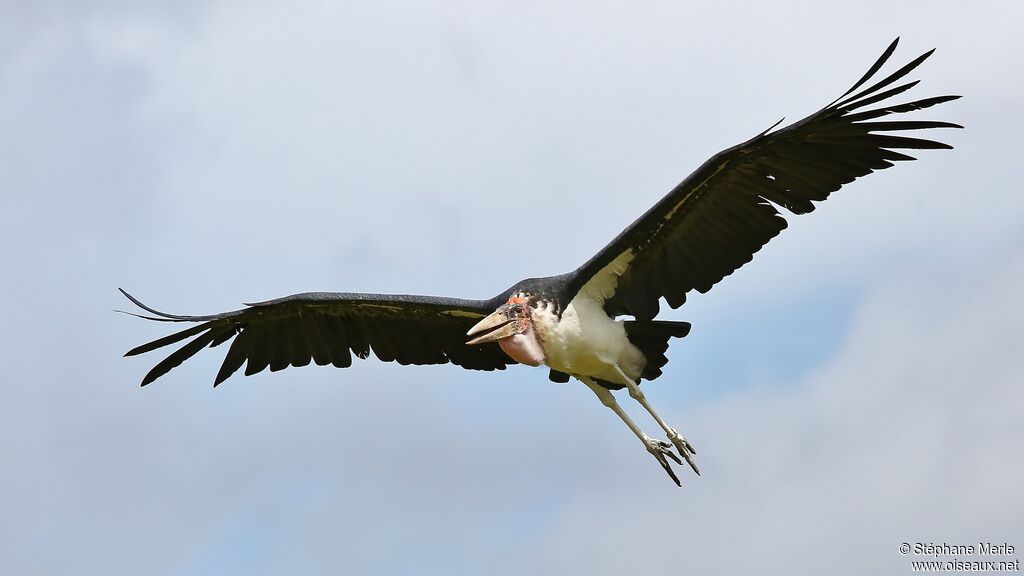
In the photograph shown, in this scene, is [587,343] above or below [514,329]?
below

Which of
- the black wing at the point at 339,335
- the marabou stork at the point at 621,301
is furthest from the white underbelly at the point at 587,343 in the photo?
the black wing at the point at 339,335

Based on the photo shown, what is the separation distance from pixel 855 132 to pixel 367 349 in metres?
6.62

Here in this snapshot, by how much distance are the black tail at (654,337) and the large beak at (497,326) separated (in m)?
1.38

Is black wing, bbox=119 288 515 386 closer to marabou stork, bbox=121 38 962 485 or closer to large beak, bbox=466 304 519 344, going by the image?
marabou stork, bbox=121 38 962 485

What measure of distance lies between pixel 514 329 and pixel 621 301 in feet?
4.19

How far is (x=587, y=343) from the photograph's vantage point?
56.5 feet

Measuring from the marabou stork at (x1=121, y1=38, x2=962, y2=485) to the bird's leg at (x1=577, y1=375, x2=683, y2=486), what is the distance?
1 centimetres

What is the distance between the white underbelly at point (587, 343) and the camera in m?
17.1

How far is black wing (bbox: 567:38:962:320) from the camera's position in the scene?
15.6 m

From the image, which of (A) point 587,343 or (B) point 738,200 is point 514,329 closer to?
(A) point 587,343

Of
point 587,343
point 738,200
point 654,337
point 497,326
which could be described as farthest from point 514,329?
point 738,200

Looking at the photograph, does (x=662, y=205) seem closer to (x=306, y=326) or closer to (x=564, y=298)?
(x=564, y=298)

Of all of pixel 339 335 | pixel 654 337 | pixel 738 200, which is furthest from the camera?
pixel 339 335

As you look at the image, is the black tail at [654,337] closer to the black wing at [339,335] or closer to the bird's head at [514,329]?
the bird's head at [514,329]
